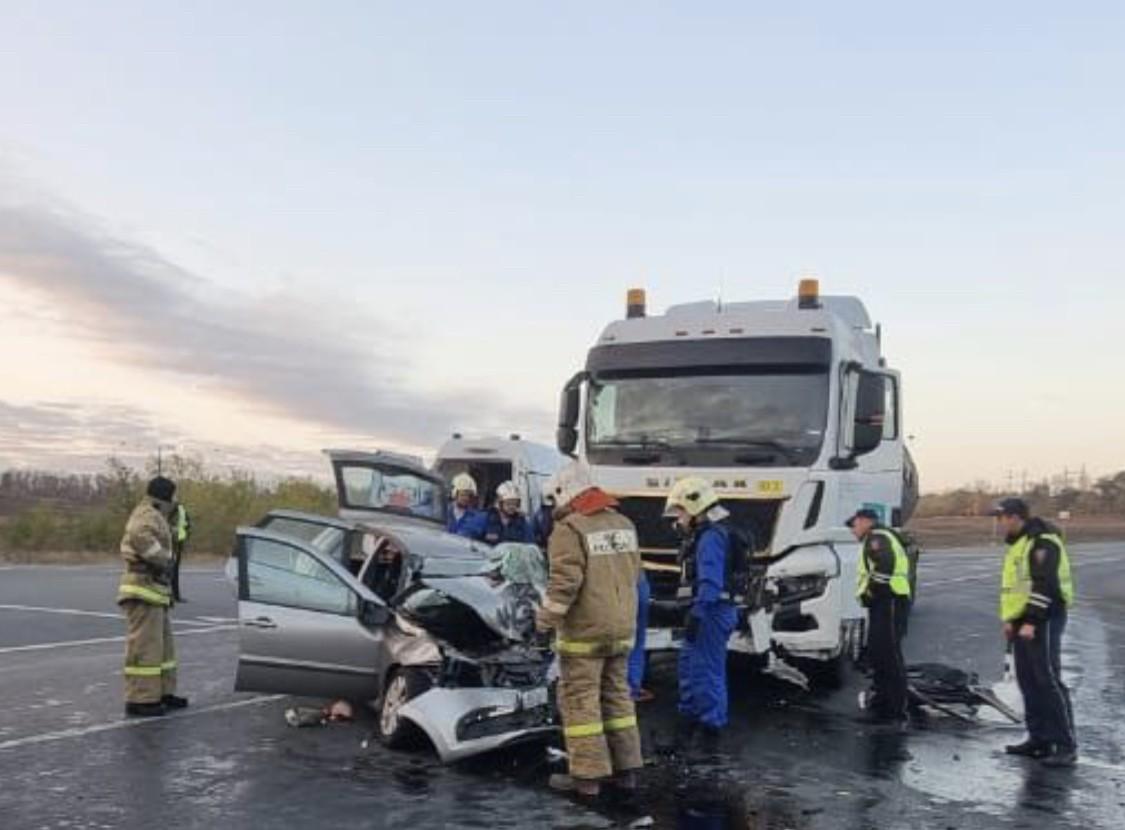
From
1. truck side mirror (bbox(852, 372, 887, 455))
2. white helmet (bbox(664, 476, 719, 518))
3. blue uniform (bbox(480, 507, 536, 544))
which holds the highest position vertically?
truck side mirror (bbox(852, 372, 887, 455))

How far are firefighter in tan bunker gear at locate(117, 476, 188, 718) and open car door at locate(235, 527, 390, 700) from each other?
32.4 inches

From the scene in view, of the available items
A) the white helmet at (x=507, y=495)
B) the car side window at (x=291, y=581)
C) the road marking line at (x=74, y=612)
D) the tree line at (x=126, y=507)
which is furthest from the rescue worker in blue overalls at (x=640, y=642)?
the tree line at (x=126, y=507)

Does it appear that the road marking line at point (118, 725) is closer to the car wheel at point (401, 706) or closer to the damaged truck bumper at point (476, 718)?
the car wheel at point (401, 706)

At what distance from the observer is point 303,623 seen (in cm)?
826

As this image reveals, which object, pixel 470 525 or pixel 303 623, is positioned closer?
pixel 303 623

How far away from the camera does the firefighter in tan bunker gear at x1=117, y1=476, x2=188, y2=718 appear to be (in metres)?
8.80

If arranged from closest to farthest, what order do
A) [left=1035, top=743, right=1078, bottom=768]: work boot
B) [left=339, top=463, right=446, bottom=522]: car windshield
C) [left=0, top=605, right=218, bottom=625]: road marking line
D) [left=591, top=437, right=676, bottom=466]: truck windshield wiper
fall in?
[left=1035, top=743, right=1078, bottom=768]: work boot, [left=591, top=437, right=676, bottom=466]: truck windshield wiper, [left=339, top=463, right=446, bottom=522]: car windshield, [left=0, top=605, right=218, bottom=625]: road marking line

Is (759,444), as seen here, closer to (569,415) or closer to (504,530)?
(569,415)

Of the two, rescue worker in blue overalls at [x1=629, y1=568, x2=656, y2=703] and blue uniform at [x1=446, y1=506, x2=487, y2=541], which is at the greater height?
blue uniform at [x1=446, y1=506, x2=487, y2=541]

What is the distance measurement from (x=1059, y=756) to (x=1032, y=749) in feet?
0.56

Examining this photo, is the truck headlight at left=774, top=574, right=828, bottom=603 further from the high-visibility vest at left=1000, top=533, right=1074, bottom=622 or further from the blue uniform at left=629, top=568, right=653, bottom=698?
the high-visibility vest at left=1000, top=533, right=1074, bottom=622

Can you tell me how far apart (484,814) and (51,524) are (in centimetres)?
3294

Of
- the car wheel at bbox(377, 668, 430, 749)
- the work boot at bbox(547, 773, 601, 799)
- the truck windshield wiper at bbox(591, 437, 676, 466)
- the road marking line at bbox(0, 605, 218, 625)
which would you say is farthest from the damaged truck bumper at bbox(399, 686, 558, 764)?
the road marking line at bbox(0, 605, 218, 625)

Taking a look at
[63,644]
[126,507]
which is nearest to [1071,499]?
[126,507]
